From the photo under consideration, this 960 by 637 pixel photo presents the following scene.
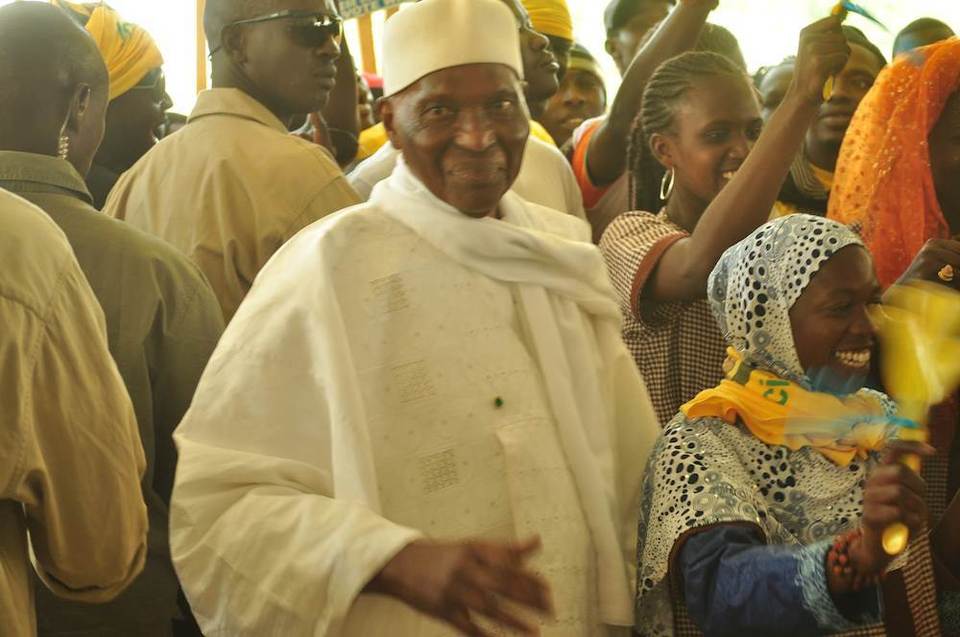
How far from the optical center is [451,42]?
9.09 feet

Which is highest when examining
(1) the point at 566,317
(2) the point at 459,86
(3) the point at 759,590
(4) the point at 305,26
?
(2) the point at 459,86

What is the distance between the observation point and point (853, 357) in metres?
3.00

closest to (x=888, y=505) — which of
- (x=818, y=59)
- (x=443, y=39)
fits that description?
(x=443, y=39)

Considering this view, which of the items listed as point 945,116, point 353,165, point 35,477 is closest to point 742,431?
point 35,477

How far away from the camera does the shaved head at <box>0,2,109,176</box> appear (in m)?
3.07

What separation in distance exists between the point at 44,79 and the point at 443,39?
93cm

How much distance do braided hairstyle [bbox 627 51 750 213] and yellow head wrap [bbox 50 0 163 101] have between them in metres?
1.72

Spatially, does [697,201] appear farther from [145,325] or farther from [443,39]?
[145,325]

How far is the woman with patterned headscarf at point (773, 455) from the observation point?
270cm

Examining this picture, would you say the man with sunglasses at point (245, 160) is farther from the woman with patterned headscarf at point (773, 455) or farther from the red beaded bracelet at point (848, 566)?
the red beaded bracelet at point (848, 566)

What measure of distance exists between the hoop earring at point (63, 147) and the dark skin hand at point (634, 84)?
1905 millimetres

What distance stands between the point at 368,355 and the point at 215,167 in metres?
1.30

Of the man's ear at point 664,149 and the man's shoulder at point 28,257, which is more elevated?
the man's shoulder at point 28,257

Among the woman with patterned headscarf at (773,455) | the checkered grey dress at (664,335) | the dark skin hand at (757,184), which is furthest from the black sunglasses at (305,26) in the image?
the woman with patterned headscarf at (773,455)
